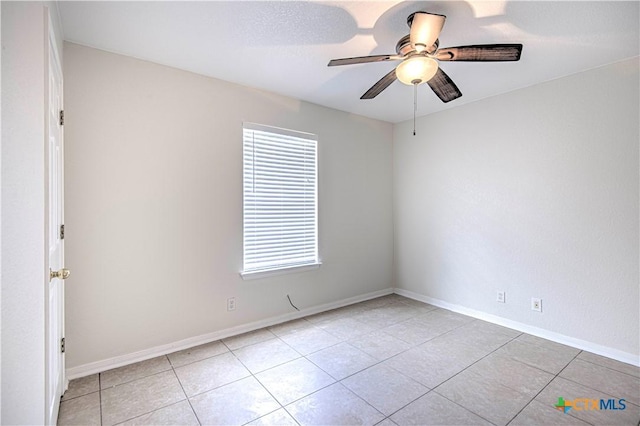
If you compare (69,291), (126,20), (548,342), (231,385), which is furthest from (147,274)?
(548,342)

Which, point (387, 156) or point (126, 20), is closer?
point (126, 20)

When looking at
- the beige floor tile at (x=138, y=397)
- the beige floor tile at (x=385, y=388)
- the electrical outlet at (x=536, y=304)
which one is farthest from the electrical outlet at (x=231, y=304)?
the electrical outlet at (x=536, y=304)

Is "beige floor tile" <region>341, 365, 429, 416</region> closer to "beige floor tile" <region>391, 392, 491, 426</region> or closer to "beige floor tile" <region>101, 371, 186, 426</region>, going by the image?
"beige floor tile" <region>391, 392, 491, 426</region>

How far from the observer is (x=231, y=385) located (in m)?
2.15

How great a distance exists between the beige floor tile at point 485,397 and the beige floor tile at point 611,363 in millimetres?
1021

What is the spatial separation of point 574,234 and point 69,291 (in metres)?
4.32

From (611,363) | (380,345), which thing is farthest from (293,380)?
(611,363)

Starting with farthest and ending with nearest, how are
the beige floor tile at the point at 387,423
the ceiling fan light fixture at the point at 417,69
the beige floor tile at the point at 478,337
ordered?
the beige floor tile at the point at 478,337, the ceiling fan light fixture at the point at 417,69, the beige floor tile at the point at 387,423

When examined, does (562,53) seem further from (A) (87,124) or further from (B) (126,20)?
(A) (87,124)

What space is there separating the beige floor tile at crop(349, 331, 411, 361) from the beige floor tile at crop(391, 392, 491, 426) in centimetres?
60

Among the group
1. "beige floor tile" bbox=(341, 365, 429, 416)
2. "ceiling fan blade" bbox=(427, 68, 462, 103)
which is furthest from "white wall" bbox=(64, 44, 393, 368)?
"ceiling fan blade" bbox=(427, 68, 462, 103)

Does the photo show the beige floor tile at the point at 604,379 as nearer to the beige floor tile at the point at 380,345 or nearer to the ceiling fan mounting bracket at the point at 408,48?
the beige floor tile at the point at 380,345

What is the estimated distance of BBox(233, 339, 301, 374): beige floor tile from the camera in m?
2.43

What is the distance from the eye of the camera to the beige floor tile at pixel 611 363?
2.34 meters
